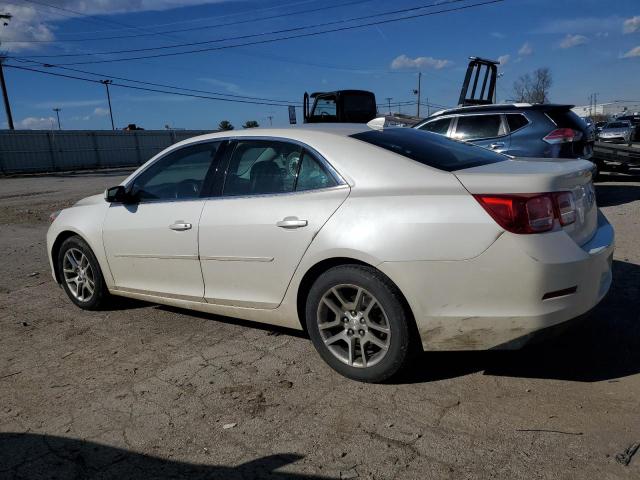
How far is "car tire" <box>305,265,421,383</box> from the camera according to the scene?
3.09 m

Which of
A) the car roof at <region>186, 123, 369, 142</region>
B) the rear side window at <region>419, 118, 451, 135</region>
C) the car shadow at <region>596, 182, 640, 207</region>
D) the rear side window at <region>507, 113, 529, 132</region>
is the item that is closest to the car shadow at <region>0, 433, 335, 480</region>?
the car roof at <region>186, 123, 369, 142</region>

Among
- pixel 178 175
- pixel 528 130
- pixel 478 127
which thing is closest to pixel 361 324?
pixel 178 175

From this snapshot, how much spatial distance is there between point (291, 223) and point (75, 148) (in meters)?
37.5

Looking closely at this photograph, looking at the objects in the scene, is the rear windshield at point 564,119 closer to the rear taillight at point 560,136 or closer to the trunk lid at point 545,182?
the rear taillight at point 560,136

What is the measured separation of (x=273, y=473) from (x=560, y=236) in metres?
1.91

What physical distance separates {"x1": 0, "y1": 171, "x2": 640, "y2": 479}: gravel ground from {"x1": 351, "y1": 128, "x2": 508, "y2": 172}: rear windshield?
132 cm

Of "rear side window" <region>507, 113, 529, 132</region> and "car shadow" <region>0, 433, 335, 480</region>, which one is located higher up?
"rear side window" <region>507, 113, 529, 132</region>

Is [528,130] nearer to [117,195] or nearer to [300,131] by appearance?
[300,131]

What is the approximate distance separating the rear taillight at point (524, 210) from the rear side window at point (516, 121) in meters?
6.27

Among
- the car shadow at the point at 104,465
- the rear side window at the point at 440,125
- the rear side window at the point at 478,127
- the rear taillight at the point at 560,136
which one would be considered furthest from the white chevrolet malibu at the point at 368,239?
the rear side window at the point at 440,125

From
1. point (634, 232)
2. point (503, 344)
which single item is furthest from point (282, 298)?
point (634, 232)

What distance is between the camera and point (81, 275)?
5012mm

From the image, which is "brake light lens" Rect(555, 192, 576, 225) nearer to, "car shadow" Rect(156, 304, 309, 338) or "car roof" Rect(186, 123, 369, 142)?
"car roof" Rect(186, 123, 369, 142)

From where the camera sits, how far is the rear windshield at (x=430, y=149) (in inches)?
132
